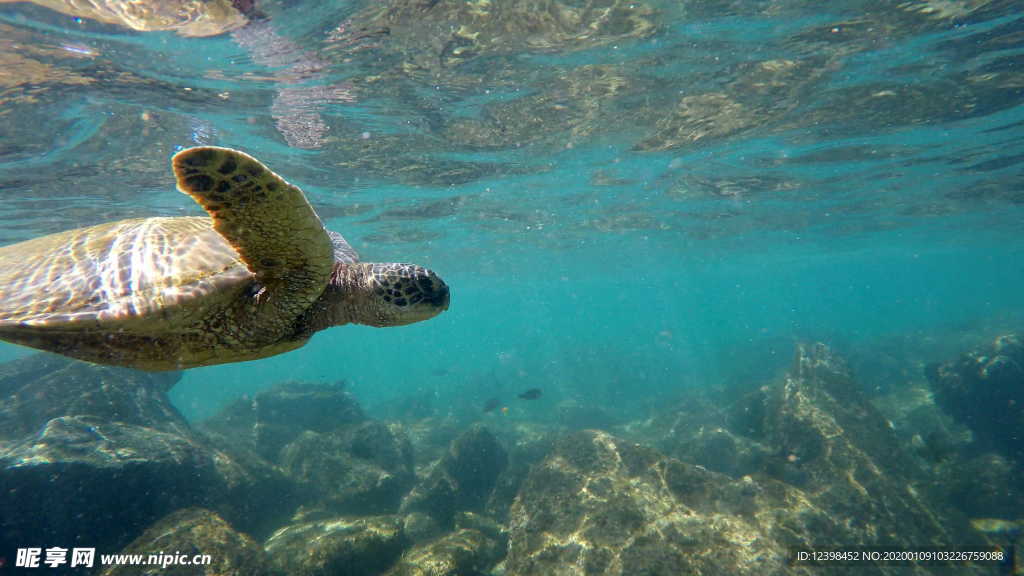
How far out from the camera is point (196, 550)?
6.46m

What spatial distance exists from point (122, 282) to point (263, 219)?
1511 millimetres

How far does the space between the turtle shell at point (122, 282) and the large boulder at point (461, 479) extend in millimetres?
9323

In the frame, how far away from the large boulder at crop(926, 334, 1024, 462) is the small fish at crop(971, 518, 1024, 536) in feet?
8.78

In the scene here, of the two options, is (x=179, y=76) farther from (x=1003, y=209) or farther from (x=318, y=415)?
(x=1003, y=209)

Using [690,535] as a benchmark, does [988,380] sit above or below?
below

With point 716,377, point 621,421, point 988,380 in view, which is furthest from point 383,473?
point 716,377

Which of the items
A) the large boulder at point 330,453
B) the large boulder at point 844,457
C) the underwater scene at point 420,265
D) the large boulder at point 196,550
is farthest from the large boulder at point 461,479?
the large boulder at point 844,457

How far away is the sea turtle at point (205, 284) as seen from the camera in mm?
2736

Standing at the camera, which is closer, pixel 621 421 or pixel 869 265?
pixel 621 421

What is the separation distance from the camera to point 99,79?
8742 mm

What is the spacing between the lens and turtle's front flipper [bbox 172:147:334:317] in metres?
2.45

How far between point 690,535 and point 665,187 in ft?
53.2

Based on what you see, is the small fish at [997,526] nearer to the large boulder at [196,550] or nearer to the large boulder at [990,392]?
the large boulder at [990,392]

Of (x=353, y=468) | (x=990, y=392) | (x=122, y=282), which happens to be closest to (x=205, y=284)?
(x=122, y=282)
